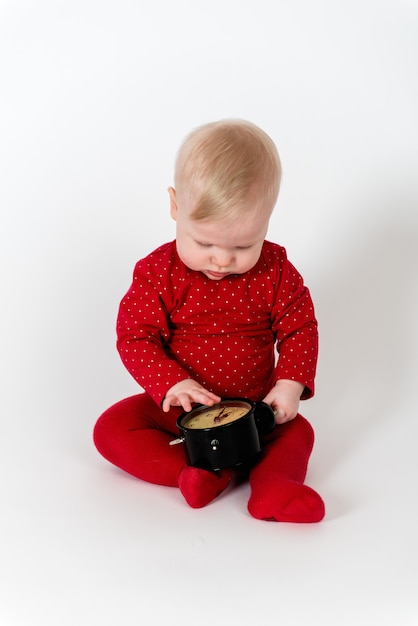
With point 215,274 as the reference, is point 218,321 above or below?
below

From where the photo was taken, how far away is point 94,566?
1916 millimetres

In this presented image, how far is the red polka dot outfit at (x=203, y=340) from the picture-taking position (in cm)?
236

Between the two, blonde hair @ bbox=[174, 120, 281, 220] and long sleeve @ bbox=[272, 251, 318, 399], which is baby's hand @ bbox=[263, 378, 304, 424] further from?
blonde hair @ bbox=[174, 120, 281, 220]

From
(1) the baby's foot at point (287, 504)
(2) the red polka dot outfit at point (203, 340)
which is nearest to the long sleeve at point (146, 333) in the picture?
(2) the red polka dot outfit at point (203, 340)

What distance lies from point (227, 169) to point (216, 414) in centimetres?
53

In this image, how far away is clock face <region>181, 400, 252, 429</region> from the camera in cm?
225

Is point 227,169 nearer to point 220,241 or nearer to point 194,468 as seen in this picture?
point 220,241

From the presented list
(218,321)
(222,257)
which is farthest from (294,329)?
(222,257)

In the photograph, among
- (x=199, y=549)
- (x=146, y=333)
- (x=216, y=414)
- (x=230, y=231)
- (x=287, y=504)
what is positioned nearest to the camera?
(x=199, y=549)

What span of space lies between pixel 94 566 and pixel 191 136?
90cm

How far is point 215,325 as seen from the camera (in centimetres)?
242

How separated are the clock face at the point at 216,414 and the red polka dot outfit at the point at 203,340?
0.09 metres

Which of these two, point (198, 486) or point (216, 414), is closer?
point (198, 486)

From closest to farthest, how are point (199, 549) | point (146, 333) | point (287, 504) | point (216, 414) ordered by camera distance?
point (199, 549) → point (287, 504) → point (216, 414) → point (146, 333)
